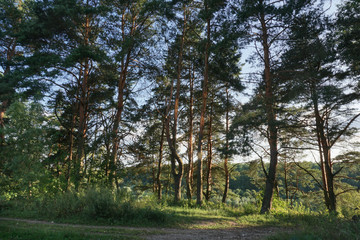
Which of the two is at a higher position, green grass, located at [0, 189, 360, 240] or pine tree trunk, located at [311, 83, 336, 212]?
pine tree trunk, located at [311, 83, 336, 212]

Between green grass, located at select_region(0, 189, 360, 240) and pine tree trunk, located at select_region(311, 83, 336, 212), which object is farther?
pine tree trunk, located at select_region(311, 83, 336, 212)

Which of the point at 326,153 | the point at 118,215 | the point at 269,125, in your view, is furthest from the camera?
the point at 326,153

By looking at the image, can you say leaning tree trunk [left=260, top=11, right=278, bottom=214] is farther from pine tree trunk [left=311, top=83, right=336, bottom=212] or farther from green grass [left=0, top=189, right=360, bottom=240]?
pine tree trunk [left=311, top=83, right=336, bottom=212]

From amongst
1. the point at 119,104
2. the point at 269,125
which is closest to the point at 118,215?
the point at 119,104

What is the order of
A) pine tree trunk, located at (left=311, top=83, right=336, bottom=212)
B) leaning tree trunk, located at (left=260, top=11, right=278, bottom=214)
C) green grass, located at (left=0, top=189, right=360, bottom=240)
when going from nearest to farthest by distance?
1. green grass, located at (left=0, top=189, right=360, bottom=240)
2. leaning tree trunk, located at (left=260, top=11, right=278, bottom=214)
3. pine tree trunk, located at (left=311, top=83, right=336, bottom=212)

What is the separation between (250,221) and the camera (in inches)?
382

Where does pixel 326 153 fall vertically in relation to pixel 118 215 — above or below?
above

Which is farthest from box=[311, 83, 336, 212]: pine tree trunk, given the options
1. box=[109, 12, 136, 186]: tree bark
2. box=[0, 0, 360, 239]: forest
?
box=[109, 12, 136, 186]: tree bark

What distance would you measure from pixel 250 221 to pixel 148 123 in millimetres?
12315

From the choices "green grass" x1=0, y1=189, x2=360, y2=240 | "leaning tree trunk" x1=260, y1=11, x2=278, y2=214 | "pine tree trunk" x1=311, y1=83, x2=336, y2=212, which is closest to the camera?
"green grass" x1=0, y1=189, x2=360, y2=240

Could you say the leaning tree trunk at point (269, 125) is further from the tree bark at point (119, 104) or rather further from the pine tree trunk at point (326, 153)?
the tree bark at point (119, 104)

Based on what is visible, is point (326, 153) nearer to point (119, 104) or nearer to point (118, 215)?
point (118, 215)

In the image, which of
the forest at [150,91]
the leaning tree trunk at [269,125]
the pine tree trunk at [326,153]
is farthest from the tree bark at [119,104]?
the pine tree trunk at [326,153]

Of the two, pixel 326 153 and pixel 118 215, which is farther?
pixel 326 153
